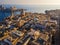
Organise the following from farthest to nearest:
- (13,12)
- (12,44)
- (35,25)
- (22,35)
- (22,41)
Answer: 1. (13,12)
2. (35,25)
3. (22,35)
4. (22,41)
5. (12,44)

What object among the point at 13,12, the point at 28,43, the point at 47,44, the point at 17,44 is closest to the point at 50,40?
the point at 47,44

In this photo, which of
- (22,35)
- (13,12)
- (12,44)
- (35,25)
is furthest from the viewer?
(13,12)

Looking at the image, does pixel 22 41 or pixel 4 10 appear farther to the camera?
pixel 4 10

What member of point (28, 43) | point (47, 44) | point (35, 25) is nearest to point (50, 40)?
point (47, 44)

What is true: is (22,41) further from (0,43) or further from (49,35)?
(49,35)

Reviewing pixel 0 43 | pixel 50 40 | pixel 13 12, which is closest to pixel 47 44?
pixel 50 40

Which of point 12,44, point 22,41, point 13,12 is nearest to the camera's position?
point 12,44

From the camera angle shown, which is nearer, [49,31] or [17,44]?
[17,44]

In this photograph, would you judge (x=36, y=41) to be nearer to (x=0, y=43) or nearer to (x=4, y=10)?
(x=0, y=43)

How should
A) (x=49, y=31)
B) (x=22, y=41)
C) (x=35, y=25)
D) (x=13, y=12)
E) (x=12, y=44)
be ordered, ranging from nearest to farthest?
(x=12, y=44) → (x=22, y=41) → (x=49, y=31) → (x=35, y=25) → (x=13, y=12)
